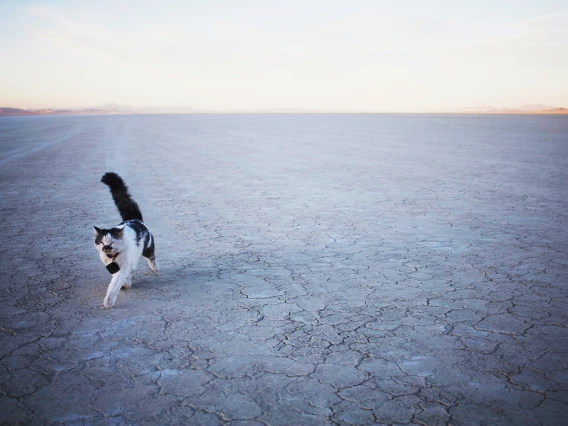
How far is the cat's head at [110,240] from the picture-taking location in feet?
12.9

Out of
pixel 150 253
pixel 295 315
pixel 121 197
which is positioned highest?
pixel 121 197

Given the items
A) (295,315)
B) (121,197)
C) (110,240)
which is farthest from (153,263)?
(295,315)

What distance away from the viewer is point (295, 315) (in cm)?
389

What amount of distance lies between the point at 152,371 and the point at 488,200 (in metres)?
7.68

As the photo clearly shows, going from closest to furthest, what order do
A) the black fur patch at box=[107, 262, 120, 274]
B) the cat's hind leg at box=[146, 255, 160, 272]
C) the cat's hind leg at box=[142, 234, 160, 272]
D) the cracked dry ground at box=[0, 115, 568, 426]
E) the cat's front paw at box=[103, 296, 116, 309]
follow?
the cracked dry ground at box=[0, 115, 568, 426]
the black fur patch at box=[107, 262, 120, 274]
the cat's front paw at box=[103, 296, 116, 309]
the cat's hind leg at box=[142, 234, 160, 272]
the cat's hind leg at box=[146, 255, 160, 272]

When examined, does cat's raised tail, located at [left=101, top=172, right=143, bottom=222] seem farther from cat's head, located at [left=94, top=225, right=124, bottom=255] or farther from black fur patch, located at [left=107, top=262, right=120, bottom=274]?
black fur patch, located at [left=107, top=262, right=120, bottom=274]

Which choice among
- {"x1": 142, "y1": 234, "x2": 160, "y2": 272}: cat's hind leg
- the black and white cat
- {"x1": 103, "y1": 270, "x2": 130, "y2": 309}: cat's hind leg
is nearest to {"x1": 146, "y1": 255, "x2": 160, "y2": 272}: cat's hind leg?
{"x1": 142, "y1": 234, "x2": 160, "y2": 272}: cat's hind leg

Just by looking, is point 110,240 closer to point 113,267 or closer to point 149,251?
point 113,267

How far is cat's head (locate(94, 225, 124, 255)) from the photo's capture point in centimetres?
394

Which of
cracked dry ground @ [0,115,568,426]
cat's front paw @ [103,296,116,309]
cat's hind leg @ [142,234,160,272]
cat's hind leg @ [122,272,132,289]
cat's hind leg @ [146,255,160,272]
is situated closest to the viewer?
cracked dry ground @ [0,115,568,426]

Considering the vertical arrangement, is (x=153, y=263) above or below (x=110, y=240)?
below

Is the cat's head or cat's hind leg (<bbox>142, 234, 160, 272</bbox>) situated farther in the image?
cat's hind leg (<bbox>142, 234, 160, 272</bbox>)

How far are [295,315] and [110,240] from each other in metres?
1.77

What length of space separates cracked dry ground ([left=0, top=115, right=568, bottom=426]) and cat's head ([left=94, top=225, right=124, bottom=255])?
54cm
